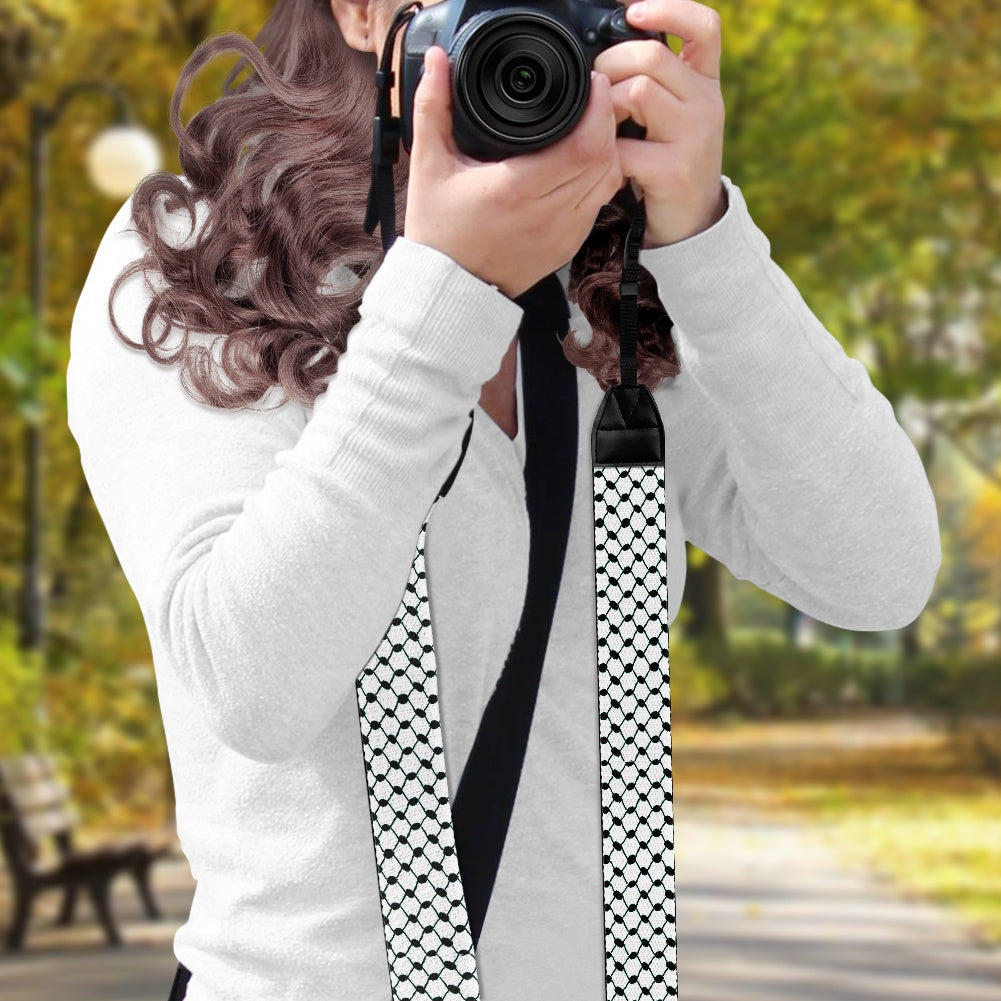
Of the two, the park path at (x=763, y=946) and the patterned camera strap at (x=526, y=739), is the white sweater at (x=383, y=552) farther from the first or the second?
the park path at (x=763, y=946)

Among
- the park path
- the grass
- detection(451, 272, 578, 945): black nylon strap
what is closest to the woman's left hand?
detection(451, 272, 578, 945): black nylon strap

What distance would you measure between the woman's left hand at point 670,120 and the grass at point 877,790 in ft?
18.4

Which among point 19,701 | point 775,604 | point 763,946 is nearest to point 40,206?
point 19,701

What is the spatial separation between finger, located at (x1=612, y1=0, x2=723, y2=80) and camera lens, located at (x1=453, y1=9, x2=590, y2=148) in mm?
77

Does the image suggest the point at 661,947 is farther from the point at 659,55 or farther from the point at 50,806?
the point at 50,806

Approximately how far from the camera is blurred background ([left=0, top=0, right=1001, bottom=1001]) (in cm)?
490

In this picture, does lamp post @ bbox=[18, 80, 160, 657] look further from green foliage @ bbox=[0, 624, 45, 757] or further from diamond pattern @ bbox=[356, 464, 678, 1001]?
diamond pattern @ bbox=[356, 464, 678, 1001]

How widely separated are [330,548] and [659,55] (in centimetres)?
29

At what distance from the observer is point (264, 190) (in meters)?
0.74

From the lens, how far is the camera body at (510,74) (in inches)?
24.7

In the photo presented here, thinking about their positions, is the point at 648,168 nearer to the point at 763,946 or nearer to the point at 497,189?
the point at 497,189

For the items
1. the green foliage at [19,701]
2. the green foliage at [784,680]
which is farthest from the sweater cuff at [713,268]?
the green foliage at [784,680]

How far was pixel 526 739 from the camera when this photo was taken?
0.70 meters

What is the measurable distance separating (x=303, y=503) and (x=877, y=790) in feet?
24.4
